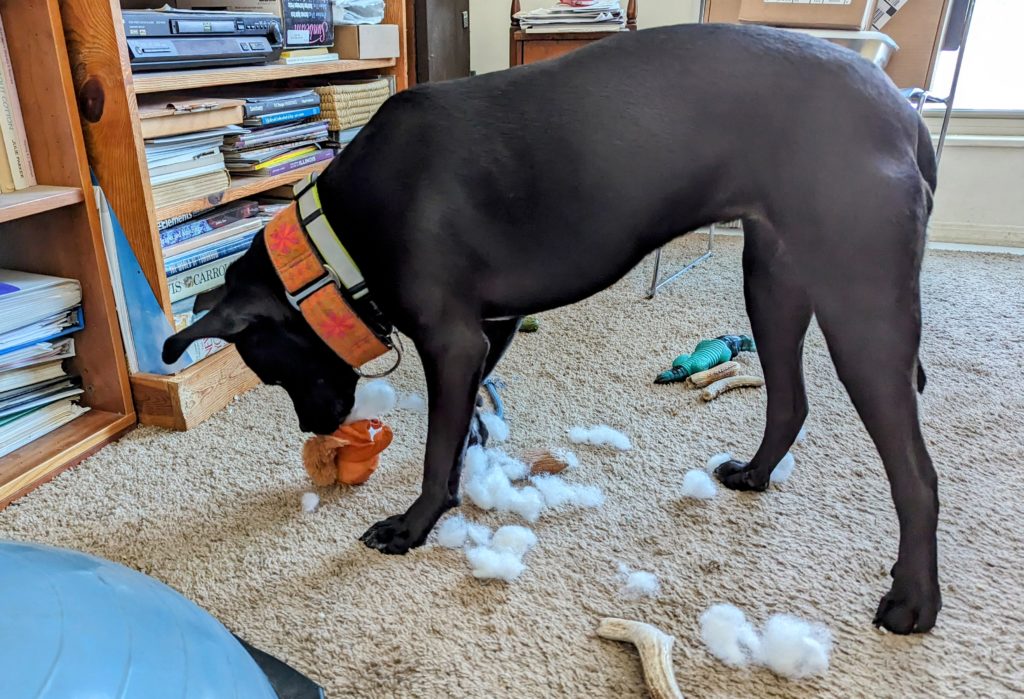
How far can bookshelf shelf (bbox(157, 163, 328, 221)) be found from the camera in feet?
4.86

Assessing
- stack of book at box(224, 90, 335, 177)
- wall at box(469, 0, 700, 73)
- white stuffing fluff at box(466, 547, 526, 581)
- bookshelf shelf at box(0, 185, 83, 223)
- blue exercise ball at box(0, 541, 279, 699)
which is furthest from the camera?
wall at box(469, 0, 700, 73)

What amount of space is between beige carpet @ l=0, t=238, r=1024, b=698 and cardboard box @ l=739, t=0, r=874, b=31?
1.12 m

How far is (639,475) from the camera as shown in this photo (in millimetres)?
1368

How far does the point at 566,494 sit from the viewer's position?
1.30 meters

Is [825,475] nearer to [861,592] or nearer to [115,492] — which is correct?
[861,592]

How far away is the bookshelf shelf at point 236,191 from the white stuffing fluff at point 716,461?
3.80 feet

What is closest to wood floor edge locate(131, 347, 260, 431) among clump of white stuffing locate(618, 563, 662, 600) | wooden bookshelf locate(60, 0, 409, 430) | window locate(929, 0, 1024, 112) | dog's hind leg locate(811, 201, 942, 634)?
wooden bookshelf locate(60, 0, 409, 430)

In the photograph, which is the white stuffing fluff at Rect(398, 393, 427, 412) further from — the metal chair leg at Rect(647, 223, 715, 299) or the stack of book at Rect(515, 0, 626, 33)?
the stack of book at Rect(515, 0, 626, 33)

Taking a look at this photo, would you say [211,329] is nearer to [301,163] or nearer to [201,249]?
[201,249]

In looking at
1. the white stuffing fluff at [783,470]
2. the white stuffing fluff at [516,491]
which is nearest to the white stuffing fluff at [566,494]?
the white stuffing fluff at [516,491]

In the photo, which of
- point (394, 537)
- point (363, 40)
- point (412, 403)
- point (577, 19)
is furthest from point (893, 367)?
point (577, 19)

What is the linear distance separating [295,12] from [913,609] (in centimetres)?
176

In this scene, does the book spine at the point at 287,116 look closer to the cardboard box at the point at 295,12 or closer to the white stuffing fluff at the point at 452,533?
the cardboard box at the point at 295,12

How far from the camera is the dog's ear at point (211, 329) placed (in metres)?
1.08
